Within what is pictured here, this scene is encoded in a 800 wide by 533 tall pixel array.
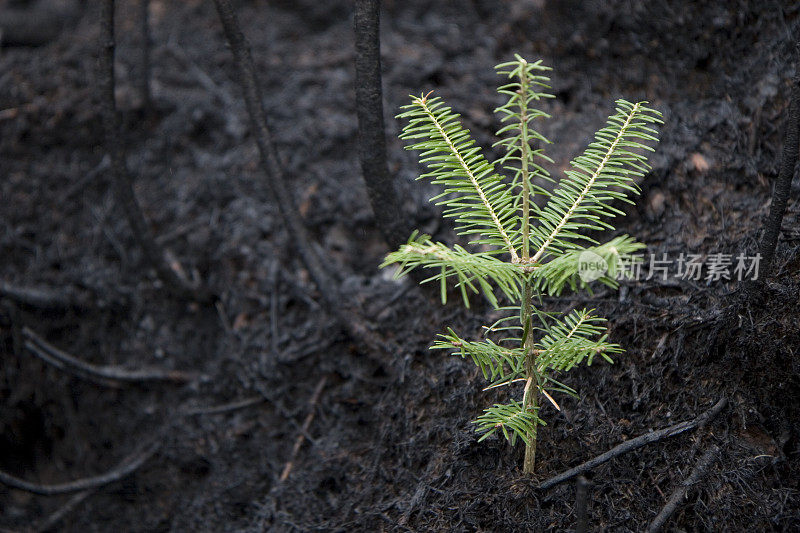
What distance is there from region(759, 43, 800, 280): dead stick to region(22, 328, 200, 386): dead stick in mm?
2485

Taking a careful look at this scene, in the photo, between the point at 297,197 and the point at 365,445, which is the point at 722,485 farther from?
the point at 297,197

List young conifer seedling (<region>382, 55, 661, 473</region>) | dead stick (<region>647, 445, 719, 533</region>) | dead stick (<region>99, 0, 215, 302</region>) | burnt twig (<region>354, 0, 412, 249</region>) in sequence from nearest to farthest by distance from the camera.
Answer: young conifer seedling (<region>382, 55, 661, 473</region>)
dead stick (<region>647, 445, 719, 533</region>)
burnt twig (<region>354, 0, 412, 249</region>)
dead stick (<region>99, 0, 215, 302</region>)

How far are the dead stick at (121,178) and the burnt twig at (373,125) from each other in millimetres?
1168

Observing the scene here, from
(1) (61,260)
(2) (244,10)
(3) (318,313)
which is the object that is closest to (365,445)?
(3) (318,313)

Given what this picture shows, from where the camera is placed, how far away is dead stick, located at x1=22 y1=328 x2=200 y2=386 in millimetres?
3072

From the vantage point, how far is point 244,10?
4094 millimetres

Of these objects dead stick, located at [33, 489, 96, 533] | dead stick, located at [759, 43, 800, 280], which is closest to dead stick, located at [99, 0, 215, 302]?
dead stick, located at [33, 489, 96, 533]

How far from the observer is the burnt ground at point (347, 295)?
6.22ft

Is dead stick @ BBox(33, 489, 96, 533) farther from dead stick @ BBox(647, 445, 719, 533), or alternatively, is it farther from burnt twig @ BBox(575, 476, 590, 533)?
dead stick @ BBox(647, 445, 719, 533)

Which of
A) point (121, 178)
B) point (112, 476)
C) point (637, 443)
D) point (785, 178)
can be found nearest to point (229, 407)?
point (112, 476)

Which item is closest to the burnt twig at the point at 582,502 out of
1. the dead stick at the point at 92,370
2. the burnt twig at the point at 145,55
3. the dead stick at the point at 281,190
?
the dead stick at the point at 281,190

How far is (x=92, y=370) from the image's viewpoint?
3176 millimetres

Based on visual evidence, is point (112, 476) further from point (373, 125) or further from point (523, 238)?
point (523, 238)

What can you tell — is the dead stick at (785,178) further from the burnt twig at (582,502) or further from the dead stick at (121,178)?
the dead stick at (121,178)
